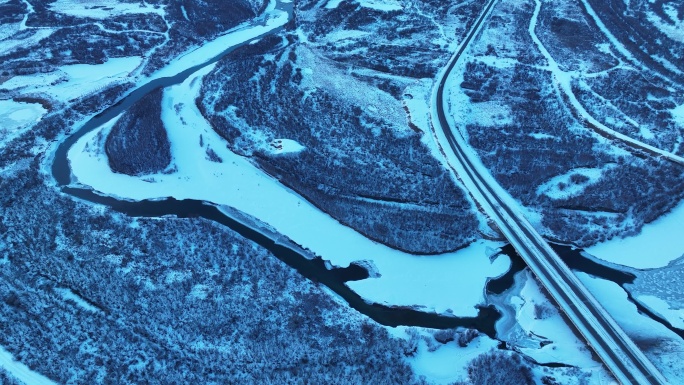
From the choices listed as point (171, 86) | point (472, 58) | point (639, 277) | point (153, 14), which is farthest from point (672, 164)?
point (153, 14)

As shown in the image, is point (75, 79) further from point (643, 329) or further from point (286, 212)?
point (643, 329)

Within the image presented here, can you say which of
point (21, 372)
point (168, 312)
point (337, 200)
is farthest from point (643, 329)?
point (21, 372)

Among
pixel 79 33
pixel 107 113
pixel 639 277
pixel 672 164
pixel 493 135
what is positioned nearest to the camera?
pixel 639 277

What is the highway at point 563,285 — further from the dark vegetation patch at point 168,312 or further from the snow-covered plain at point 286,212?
the dark vegetation patch at point 168,312

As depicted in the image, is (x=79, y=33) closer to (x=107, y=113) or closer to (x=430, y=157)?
(x=107, y=113)

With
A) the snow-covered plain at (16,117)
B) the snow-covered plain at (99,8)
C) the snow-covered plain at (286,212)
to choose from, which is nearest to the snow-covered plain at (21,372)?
the snow-covered plain at (286,212)

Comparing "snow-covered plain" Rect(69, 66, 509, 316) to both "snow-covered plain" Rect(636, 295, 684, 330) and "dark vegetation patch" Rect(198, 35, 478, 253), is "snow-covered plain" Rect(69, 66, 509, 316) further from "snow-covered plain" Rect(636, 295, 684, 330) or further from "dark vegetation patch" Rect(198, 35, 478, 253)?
"snow-covered plain" Rect(636, 295, 684, 330)
